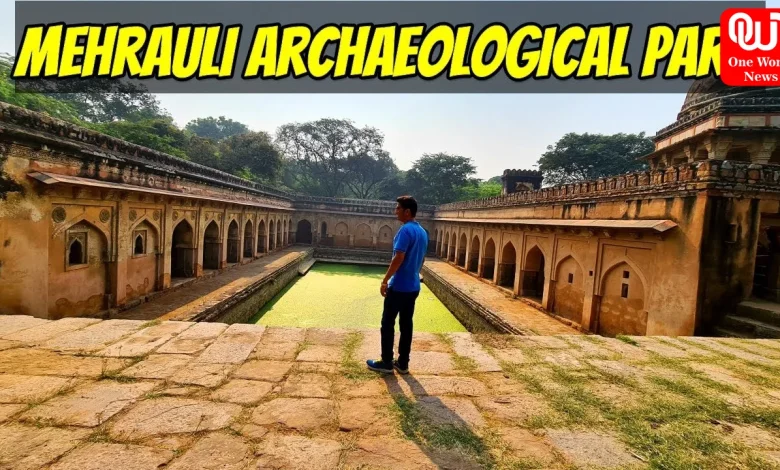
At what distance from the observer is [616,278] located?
24.2 ft

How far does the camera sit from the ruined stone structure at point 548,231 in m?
5.46

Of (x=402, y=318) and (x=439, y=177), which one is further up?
(x=439, y=177)

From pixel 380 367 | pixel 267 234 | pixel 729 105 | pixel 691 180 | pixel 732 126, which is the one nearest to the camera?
pixel 380 367

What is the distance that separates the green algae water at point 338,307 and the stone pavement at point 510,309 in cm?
98

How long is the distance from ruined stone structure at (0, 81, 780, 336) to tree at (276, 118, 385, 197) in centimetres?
2579

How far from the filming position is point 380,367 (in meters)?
2.61

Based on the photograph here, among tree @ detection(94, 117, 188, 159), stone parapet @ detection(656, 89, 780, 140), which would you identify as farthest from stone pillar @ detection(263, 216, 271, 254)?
stone parapet @ detection(656, 89, 780, 140)

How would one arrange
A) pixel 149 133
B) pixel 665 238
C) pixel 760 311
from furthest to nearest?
pixel 149 133 < pixel 665 238 < pixel 760 311

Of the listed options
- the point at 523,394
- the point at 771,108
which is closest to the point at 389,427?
the point at 523,394

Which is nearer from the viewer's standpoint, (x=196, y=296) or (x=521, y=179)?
(x=196, y=296)

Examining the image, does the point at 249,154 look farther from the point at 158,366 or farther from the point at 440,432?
the point at 440,432

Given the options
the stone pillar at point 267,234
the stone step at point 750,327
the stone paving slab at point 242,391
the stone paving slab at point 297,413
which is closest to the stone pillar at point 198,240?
the stone pillar at point 267,234

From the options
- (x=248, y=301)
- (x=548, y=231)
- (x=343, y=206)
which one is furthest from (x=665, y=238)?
(x=343, y=206)

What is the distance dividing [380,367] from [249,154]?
1140 inches
